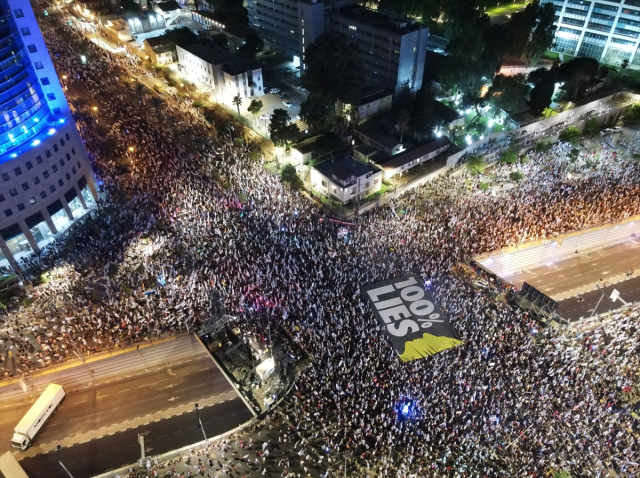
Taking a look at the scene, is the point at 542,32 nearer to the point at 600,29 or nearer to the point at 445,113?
the point at 600,29

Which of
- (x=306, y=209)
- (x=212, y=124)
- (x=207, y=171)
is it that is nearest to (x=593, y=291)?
(x=306, y=209)

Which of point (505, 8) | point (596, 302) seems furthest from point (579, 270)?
point (505, 8)

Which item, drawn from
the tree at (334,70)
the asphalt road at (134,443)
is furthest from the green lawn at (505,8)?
the asphalt road at (134,443)

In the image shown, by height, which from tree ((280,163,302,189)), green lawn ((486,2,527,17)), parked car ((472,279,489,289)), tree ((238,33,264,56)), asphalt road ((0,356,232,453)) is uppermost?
tree ((238,33,264,56))

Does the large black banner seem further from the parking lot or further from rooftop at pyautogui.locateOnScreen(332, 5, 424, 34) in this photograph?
rooftop at pyautogui.locateOnScreen(332, 5, 424, 34)

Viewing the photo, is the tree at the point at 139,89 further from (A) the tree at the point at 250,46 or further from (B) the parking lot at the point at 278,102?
(A) the tree at the point at 250,46

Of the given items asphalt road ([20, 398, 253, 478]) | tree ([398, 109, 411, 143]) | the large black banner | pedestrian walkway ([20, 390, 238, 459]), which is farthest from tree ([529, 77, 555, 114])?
asphalt road ([20, 398, 253, 478])
